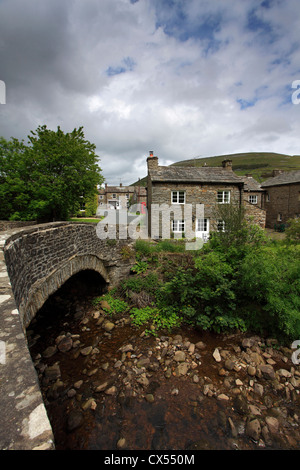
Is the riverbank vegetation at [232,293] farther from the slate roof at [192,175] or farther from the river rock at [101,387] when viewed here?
the slate roof at [192,175]

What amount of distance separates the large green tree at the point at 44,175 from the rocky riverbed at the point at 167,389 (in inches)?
314

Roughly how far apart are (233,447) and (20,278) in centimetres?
564

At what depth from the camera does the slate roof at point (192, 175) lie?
51.5 ft

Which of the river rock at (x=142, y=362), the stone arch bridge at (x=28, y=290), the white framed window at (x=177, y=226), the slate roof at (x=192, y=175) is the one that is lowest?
the river rock at (x=142, y=362)

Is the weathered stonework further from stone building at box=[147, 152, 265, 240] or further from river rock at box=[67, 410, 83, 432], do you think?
river rock at box=[67, 410, 83, 432]

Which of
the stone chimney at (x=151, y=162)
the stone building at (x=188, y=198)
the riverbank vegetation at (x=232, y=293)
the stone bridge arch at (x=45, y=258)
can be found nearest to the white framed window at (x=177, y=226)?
the stone building at (x=188, y=198)

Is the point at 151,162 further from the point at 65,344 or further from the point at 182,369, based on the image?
the point at 182,369

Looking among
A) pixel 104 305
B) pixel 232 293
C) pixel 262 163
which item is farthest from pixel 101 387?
pixel 262 163

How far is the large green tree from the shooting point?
11883 mm

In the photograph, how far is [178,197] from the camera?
52.5 ft

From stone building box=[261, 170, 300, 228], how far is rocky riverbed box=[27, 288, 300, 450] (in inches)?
872

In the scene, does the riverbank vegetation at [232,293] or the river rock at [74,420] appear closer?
the river rock at [74,420]

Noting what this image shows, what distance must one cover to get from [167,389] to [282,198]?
87.8 ft
